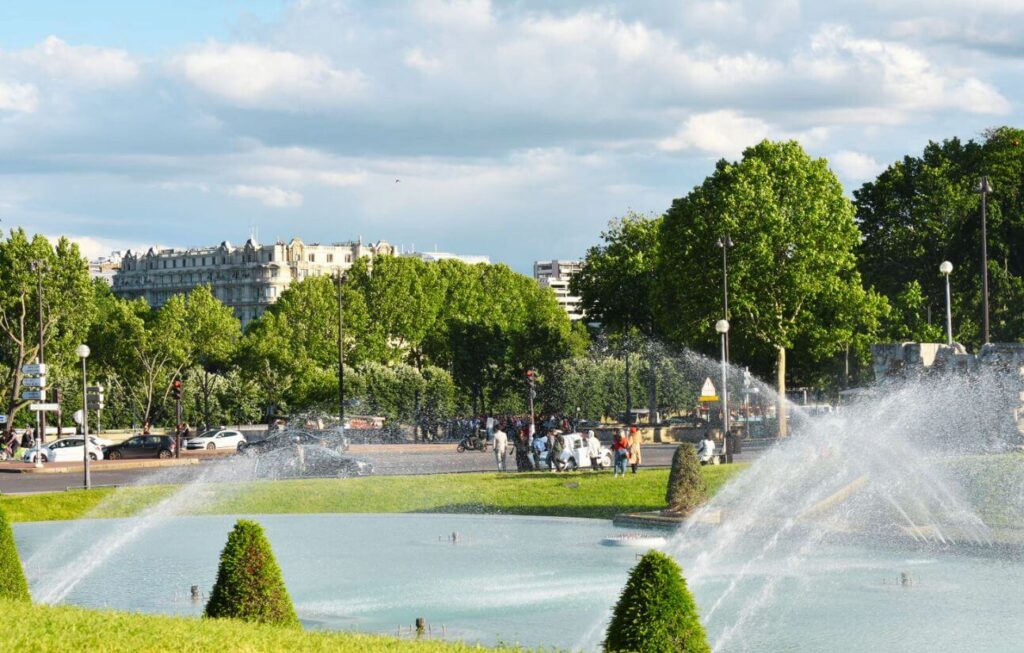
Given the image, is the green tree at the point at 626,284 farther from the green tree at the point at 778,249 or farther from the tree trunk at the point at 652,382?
the green tree at the point at 778,249

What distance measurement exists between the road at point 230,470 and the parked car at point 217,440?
576 cm

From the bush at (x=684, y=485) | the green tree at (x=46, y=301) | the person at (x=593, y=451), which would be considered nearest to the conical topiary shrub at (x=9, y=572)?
the bush at (x=684, y=485)

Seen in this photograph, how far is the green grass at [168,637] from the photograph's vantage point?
11.5 m

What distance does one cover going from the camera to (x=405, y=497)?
3491cm

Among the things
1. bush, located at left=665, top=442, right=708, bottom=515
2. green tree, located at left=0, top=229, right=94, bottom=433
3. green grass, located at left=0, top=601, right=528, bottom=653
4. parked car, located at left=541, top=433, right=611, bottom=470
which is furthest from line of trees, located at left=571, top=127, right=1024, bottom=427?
green grass, located at left=0, top=601, right=528, bottom=653

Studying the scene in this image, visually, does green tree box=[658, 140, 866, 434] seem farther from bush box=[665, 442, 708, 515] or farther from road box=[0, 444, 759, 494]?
bush box=[665, 442, 708, 515]

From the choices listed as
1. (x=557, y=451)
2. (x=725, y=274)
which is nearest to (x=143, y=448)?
(x=725, y=274)

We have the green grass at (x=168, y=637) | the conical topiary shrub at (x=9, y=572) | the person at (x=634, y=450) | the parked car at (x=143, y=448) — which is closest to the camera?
the green grass at (x=168, y=637)

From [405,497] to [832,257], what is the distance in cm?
3016

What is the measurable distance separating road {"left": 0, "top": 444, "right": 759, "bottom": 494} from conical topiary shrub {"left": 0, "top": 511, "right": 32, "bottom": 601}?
24.9m

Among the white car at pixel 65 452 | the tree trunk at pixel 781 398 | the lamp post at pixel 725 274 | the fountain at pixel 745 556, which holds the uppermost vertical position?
the lamp post at pixel 725 274

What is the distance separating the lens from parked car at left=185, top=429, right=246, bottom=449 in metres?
64.6

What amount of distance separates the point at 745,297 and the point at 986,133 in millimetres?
22738

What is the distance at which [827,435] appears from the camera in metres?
32.8
